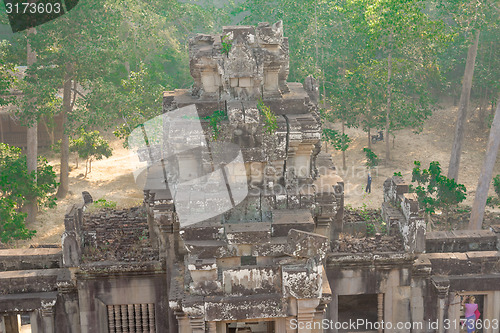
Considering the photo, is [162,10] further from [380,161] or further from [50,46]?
[380,161]

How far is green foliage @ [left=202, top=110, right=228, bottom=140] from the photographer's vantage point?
44.3 feet

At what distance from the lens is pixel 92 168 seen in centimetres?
3781

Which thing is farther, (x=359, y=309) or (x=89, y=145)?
(x=89, y=145)

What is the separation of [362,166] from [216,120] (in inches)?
977

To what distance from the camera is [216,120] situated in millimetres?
13602

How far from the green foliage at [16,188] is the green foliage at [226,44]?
14.1 meters

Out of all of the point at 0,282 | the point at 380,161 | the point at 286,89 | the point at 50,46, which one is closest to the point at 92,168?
the point at 50,46

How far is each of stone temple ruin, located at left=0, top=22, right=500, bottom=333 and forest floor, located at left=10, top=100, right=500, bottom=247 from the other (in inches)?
566

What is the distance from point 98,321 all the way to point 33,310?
1710 millimetres

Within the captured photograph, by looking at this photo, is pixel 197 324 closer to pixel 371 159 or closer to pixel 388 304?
pixel 388 304

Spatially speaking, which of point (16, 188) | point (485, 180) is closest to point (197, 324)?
point (16, 188)

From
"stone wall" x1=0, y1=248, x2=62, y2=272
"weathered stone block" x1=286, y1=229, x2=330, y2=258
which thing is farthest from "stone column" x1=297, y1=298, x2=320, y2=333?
"stone wall" x1=0, y1=248, x2=62, y2=272

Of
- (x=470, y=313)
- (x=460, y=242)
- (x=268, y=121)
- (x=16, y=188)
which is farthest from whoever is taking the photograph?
(x=16, y=188)

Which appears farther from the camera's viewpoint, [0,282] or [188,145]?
[0,282]
